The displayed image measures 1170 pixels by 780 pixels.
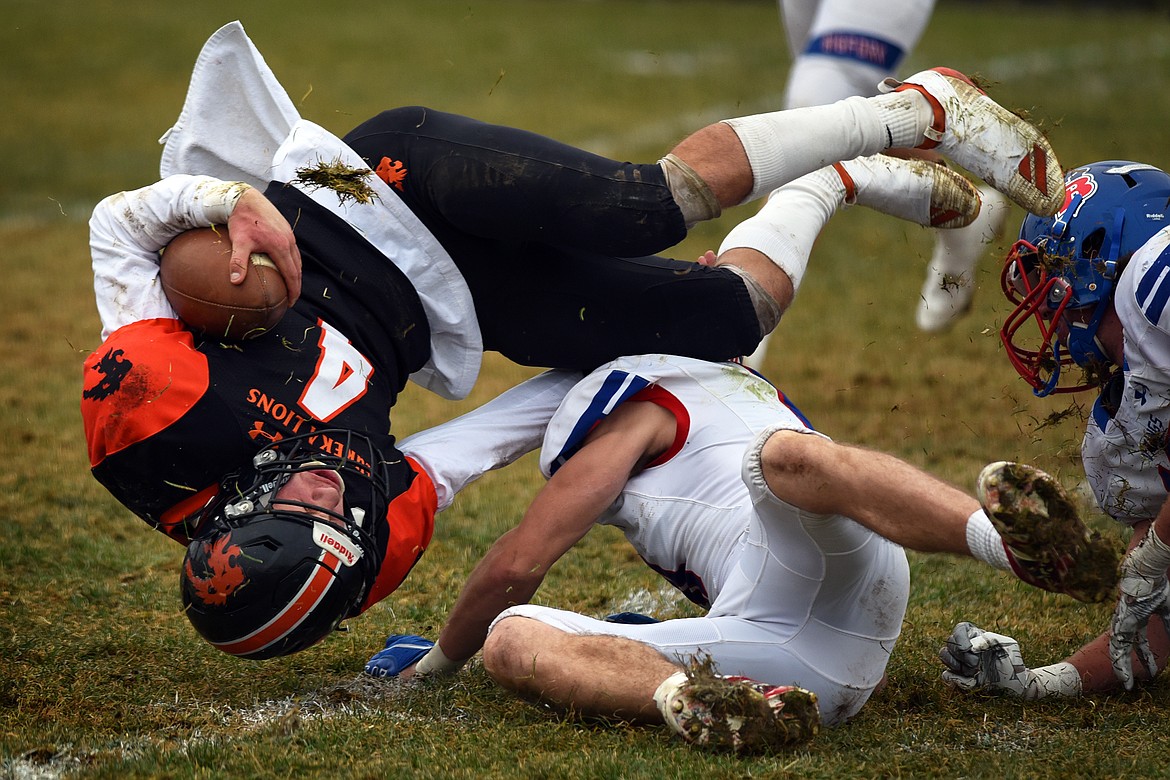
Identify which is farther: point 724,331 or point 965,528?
point 724,331

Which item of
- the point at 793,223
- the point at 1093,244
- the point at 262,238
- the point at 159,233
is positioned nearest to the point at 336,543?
the point at 262,238

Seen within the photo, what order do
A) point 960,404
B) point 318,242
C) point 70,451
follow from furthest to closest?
point 960,404 → point 70,451 → point 318,242

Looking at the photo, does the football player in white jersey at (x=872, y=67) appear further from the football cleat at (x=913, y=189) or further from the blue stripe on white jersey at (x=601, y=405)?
the blue stripe on white jersey at (x=601, y=405)

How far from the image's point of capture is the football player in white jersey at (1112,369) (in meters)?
2.38

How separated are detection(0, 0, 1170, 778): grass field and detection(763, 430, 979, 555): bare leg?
0.40 m

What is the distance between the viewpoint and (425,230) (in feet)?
9.20

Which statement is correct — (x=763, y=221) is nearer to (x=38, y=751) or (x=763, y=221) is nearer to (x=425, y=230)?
(x=425, y=230)

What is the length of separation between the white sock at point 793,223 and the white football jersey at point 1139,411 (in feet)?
2.52

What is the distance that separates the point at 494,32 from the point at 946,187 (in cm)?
971

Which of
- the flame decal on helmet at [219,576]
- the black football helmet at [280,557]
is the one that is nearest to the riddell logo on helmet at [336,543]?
the black football helmet at [280,557]

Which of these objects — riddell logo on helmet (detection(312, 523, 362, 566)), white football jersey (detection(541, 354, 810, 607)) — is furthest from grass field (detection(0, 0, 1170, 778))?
white football jersey (detection(541, 354, 810, 607))

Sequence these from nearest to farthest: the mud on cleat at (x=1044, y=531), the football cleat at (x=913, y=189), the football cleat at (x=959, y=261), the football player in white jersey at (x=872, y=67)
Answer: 1. the mud on cleat at (x=1044, y=531)
2. the football cleat at (x=913, y=189)
3. the football cleat at (x=959, y=261)
4. the football player in white jersey at (x=872, y=67)

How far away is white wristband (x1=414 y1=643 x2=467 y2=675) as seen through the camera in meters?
2.61

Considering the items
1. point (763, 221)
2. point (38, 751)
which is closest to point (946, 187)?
point (763, 221)
